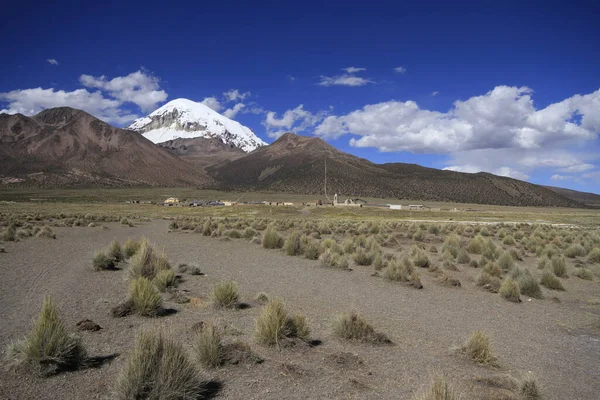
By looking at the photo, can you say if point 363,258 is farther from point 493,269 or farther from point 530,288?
point 530,288

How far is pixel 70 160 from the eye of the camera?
169m

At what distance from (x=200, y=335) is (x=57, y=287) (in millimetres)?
5989

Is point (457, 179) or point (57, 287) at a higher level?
point (457, 179)

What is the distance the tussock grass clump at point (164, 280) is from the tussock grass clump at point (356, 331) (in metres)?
4.51

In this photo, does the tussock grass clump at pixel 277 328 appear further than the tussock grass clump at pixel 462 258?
No

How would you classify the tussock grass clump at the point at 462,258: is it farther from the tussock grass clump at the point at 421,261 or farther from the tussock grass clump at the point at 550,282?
the tussock grass clump at the point at 550,282

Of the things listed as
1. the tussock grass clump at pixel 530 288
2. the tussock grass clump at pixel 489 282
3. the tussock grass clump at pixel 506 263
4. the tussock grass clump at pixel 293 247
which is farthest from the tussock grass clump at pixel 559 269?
the tussock grass clump at pixel 293 247

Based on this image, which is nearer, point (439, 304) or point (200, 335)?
point (200, 335)

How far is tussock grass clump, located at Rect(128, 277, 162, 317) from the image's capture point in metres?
7.95

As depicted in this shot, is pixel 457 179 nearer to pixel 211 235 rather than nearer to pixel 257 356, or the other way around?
pixel 211 235

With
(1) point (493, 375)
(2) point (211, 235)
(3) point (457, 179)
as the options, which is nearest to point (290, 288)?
(1) point (493, 375)

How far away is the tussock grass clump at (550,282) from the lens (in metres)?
12.9

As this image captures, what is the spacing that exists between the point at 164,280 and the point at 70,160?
593 feet

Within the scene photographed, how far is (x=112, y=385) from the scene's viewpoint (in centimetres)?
503
